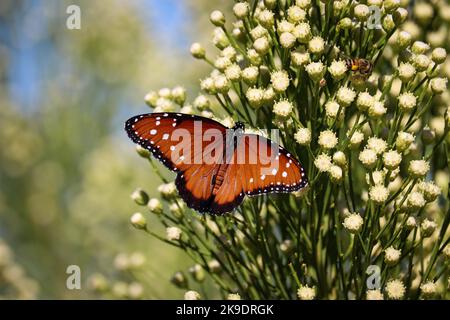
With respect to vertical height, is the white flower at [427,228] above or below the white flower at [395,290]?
above

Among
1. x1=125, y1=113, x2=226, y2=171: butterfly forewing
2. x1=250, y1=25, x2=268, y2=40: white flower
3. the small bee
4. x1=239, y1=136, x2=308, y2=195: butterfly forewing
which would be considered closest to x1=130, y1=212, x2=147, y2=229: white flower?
x1=125, y1=113, x2=226, y2=171: butterfly forewing

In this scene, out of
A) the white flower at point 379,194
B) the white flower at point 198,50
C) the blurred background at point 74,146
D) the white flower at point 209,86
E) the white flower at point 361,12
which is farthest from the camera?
the blurred background at point 74,146

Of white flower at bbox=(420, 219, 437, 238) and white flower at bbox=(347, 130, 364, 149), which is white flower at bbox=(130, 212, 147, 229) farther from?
Answer: white flower at bbox=(420, 219, 437, 238)

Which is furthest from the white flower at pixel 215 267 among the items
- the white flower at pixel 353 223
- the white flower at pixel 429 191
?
the white flower at pixel 429 191

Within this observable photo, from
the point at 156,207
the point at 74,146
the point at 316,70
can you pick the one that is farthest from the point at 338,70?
the point at 74,146

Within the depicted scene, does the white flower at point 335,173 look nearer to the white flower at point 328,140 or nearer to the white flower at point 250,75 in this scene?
the white flower at point 328,140

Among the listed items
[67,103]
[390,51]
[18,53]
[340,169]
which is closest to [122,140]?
[67,103]

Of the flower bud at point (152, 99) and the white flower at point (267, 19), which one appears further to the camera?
the flower bud at point (152, 99)
